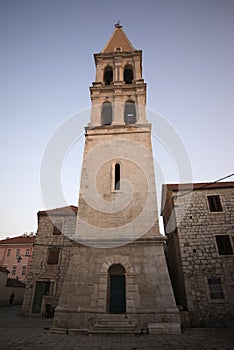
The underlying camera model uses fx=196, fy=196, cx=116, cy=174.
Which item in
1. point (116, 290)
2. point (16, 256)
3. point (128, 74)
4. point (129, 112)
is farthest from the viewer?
point (16, 256)

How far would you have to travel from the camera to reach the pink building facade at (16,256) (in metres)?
32.9

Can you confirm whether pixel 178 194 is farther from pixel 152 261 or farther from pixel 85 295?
pixel 85 295

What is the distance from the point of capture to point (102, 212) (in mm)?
10438

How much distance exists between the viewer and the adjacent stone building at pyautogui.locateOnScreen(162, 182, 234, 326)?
10352mm

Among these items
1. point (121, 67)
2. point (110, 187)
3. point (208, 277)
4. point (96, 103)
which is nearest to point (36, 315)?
point (110, 187)

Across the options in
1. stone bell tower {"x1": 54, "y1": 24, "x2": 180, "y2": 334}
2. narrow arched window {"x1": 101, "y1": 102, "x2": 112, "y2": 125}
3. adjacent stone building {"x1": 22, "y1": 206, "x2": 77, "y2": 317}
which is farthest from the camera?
narrow arched window {"x1": 101, "y1": 102, "x2": 112, "y2": 125}

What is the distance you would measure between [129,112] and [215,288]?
12.5 metres

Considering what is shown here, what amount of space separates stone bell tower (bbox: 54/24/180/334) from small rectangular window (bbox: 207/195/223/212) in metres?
4.77

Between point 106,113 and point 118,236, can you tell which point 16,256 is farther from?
point 118,236

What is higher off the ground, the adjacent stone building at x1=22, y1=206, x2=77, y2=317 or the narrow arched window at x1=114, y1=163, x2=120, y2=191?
the narrow arched window at x1=114, y1=163, x2=120, y2=191

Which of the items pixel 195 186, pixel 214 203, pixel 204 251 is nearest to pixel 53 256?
pixel 204 251

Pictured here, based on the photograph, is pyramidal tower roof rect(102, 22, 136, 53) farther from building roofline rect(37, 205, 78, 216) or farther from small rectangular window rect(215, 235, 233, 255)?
small rectangular window rect(215, 235, 233, 255)

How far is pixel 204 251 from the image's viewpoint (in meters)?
11.6

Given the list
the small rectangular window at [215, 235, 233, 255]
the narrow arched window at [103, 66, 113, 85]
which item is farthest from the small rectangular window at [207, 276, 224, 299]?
the narrow arched window at [103, 66, 113, 85]
